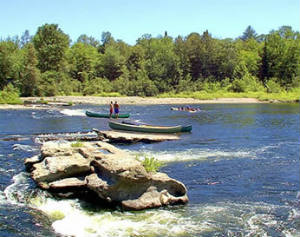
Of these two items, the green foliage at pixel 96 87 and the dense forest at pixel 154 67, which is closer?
the dense forest at pixel 154 67

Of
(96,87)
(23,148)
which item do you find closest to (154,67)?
(96,87)

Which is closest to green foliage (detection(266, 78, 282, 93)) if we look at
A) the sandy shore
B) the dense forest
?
the dense forest

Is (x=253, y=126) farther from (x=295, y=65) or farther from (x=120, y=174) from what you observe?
(x=295, y=65)

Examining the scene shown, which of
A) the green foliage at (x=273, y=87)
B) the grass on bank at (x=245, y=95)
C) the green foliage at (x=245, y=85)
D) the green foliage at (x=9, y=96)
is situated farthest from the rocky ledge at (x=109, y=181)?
the green foliage at (x=273, y=87)

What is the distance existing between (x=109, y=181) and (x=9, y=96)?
67.3 metres

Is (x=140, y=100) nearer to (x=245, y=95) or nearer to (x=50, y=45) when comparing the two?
(x=245, y=95)

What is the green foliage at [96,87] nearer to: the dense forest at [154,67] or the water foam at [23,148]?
the dense forest at [154,67]

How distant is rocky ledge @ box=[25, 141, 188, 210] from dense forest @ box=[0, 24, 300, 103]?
7354cm

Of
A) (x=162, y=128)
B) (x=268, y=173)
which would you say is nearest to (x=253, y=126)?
(x=162, y=128)

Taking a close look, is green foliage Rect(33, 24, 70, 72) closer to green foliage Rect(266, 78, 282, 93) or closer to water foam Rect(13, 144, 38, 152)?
green foliage Rect(266, 78, 282, 93)

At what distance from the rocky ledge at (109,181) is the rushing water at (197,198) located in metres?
0.53

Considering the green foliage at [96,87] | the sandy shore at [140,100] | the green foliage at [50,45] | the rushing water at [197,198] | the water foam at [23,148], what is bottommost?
the rushing water at [197,198]

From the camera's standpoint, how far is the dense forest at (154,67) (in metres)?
93.6

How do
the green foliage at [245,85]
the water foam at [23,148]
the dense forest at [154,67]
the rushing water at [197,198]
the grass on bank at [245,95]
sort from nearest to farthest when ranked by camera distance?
the rushing water at [197,198] < the water foam at [23,148] < the grass on bank at [245,95] < the dense forest at [154,67] < the green foliage at [245,85]
